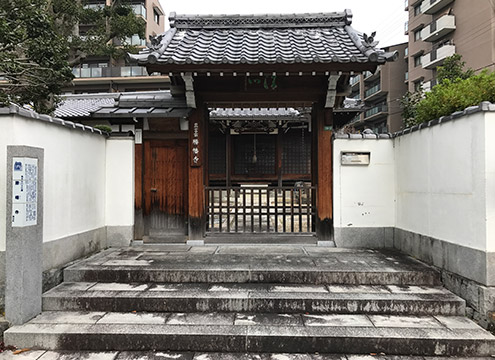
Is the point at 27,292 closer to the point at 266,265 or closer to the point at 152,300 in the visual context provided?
the point at 152,300

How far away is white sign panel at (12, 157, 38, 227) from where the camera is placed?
412 cm

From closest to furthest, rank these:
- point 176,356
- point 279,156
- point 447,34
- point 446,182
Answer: point 176,356, point 446,182, point 279,156, point 447,34

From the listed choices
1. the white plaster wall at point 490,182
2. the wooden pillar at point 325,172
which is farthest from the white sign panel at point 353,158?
the white plaster wall at point 490,182

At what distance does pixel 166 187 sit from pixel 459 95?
6440 millimetres

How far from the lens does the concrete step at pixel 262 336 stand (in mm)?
3945

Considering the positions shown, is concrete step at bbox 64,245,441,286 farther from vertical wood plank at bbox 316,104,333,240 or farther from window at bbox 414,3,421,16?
window at bbox 414,3,421,16

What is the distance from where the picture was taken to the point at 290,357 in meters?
3.87

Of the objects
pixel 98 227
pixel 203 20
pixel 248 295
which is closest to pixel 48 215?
pixel 98 227

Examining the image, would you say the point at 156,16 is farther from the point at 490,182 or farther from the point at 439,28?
the point at 490,182

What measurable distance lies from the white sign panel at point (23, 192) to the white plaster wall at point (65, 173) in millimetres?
582

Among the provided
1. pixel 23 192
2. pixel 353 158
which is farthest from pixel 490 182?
pixel 23 192

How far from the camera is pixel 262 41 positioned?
7621 millimetres

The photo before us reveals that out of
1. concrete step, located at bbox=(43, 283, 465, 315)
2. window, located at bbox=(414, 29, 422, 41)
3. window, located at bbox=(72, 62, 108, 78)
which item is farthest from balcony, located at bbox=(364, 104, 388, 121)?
concrete step, located at bbox=(43, 283, 465, 315)

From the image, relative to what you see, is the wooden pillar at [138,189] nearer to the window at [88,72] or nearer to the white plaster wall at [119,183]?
the white plaster wall at [119,183]
